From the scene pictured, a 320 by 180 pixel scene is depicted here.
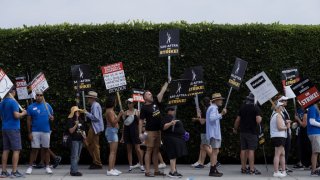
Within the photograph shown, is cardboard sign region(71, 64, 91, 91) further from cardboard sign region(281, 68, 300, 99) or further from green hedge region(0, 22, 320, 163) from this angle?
cardboard sign region(281, 68, 300, 99)

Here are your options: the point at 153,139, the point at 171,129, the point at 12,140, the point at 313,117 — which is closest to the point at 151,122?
the point at 153,139

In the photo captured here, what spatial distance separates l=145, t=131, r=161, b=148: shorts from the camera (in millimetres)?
12422

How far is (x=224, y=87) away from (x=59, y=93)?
424 centimetres

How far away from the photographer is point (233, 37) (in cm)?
1509

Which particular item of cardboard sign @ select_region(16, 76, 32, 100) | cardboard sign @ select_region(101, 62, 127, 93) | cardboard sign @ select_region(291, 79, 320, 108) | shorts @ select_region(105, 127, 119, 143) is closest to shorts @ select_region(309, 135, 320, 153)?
cardboard sign @ select_region(291, 79, 320, 108)

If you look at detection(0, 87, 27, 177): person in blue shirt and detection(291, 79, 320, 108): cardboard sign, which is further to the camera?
detection(291, 79, 320, 108): cardboard sign

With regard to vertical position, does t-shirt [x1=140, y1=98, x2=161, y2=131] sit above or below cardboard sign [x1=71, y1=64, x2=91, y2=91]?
below

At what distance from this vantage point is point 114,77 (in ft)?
45.7

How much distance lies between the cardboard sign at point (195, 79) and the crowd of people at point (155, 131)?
343 millimetres

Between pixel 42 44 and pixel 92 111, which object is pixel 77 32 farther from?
pixel 92 111

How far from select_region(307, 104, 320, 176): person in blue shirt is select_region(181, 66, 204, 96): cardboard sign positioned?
8.65ft

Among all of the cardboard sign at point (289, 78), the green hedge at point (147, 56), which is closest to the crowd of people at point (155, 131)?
the cardboard sign at point (289, 78)

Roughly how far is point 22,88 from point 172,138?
4337mm

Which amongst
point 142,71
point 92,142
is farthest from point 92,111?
point 142,71
